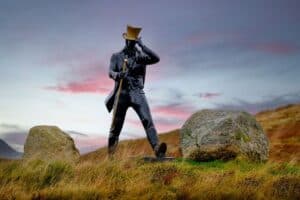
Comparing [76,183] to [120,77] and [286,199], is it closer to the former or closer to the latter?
[286,199]

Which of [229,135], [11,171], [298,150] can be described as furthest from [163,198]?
[298,150]

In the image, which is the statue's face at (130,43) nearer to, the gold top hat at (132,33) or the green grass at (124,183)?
the gold top hat at (132,33)

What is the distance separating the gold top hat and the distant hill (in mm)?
11040

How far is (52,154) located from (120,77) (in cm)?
399

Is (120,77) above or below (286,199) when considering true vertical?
above

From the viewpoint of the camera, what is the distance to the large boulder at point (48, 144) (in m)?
18.7

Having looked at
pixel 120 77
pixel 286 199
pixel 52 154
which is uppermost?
pixel 120 77

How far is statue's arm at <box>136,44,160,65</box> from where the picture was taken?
636 inches

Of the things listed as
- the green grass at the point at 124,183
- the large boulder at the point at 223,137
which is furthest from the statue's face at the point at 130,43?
the large boulder at the point at 223,137

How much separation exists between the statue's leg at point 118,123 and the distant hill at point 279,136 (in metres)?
9.74

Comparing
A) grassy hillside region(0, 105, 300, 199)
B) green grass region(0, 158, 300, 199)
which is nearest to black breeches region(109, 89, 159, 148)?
grassy hillside region(0, 105, 300, 199)

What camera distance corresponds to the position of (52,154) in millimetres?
18594

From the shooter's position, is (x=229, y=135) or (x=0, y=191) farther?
(x=229, y=135)

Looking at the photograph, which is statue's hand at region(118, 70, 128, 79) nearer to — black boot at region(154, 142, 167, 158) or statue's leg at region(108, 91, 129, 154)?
statue's leg at region(108, 91, 129, 154)
